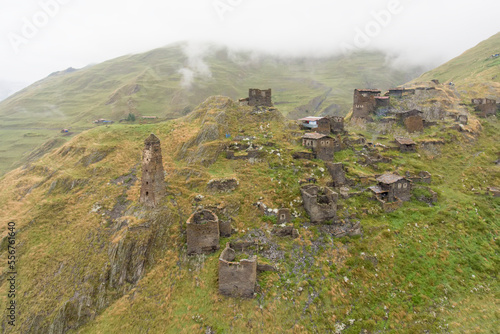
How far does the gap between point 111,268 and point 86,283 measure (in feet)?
10.0

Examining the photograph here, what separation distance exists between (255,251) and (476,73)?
14852 centimetres

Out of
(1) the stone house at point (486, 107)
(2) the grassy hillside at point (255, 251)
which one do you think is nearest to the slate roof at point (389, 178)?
(2) the grassy hillside at point (255, 251)

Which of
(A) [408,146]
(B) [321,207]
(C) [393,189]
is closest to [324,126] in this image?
(A) [408,146]

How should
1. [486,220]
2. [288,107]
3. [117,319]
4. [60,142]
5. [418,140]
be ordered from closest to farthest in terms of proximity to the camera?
[117,319] < [486,220] < [418,140] < [60,142] < [288,107]

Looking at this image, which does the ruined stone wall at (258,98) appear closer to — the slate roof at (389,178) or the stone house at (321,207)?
the stone house at (321,207)

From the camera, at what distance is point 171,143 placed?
50219mm

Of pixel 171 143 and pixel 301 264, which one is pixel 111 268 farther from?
pixel 171 143

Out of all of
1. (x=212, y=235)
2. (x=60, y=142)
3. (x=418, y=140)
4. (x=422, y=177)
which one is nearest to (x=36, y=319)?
(x=212, y=235)

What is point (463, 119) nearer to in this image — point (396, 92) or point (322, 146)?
point (396, 92)

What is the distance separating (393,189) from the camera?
38.3 meters

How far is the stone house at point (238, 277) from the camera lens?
86.9 ft

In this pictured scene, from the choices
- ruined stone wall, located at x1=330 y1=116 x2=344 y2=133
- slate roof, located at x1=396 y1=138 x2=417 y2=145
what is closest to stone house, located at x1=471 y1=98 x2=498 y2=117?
slate roof, located at x1=396 y1=138 x2=417 y2=145

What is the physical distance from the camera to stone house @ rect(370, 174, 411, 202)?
125ft

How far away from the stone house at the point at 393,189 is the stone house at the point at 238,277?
76.3 feet
